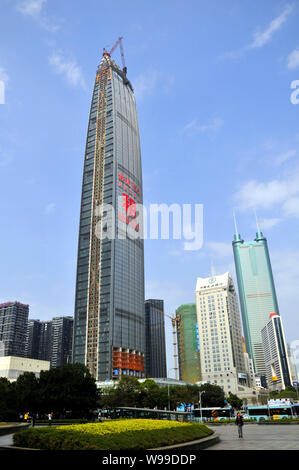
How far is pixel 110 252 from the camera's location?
16375 centimetres

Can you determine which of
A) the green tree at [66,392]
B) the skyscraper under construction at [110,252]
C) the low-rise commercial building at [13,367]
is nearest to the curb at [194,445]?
the green tree at [66,392]

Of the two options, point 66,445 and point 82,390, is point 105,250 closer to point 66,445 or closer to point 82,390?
point 82,390

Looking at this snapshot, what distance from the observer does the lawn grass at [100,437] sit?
581 inches

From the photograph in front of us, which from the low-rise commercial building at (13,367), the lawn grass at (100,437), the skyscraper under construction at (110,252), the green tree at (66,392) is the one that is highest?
the skyscraper under construction at (110,252)

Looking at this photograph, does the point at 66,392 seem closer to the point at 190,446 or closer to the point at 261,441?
the point at 261,441

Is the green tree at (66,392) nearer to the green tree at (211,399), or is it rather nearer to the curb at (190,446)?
the curb at (190,446)

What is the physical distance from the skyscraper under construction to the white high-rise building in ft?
123

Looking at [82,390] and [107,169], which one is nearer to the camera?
[82,390]

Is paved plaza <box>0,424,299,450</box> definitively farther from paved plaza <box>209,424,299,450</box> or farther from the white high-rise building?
the white high-rise building

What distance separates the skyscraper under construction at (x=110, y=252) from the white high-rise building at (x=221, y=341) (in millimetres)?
37604
